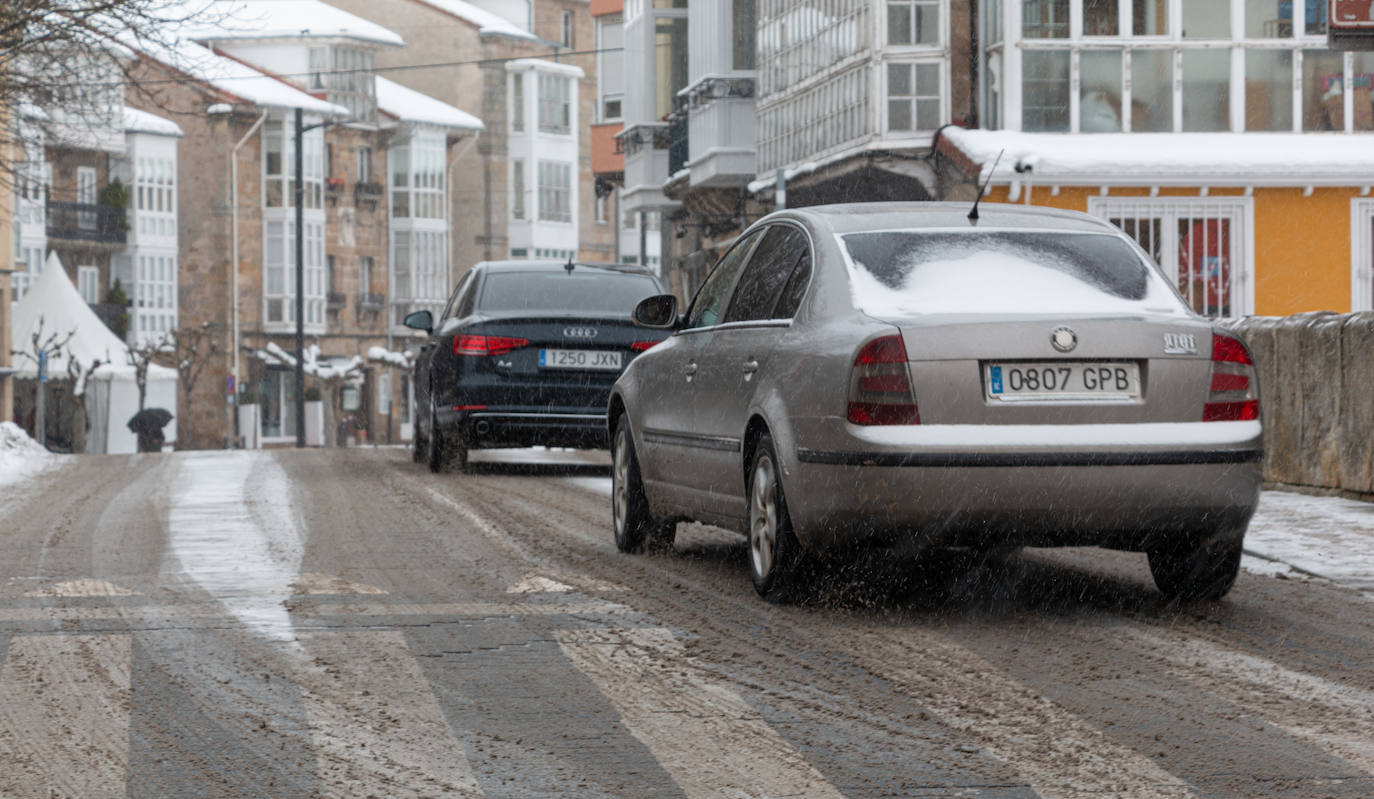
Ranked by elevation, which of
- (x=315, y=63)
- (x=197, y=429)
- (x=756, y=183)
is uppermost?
(x=315, y=63)

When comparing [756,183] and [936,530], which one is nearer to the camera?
[936,530]

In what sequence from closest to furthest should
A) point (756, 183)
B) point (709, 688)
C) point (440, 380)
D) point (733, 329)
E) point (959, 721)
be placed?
point (959, 721), point (709, 688), point (733, 329), point (440, 380), point (756, 183)

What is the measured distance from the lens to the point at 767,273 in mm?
9336

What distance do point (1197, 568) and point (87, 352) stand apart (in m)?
53.8

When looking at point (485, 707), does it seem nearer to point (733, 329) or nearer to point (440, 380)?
point (733, 329)

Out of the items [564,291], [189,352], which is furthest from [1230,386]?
[189,352]

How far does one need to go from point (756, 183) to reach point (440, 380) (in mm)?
18722

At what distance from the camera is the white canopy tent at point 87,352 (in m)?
58.7

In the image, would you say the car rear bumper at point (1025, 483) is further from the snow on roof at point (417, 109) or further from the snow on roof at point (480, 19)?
the snow on roof at point (480, 19)

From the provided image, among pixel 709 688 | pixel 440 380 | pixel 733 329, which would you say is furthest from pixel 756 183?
pixel 709 688

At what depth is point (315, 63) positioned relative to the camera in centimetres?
7981

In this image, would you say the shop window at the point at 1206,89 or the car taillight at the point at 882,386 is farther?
the shop window at the point at 1206,89

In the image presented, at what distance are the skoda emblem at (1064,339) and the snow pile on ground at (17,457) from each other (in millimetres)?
11152

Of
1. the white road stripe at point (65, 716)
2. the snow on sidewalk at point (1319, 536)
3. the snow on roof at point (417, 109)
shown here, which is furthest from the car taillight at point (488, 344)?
the snow on roof at point (417, 109)
